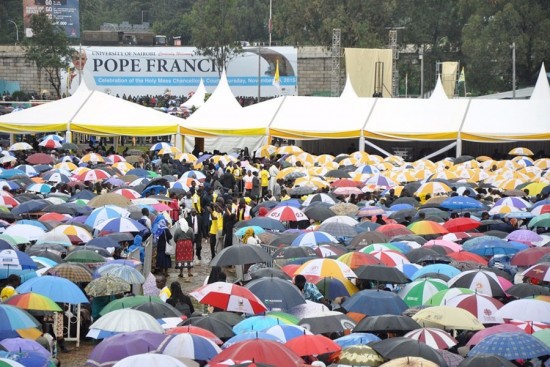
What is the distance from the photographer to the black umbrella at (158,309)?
11.7 m

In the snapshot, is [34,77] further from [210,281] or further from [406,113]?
[210,281]

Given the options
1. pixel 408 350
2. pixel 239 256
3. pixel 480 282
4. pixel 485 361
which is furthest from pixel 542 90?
pixel 485 361

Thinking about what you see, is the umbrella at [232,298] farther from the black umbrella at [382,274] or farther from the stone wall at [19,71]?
the stone wall at [19,71]

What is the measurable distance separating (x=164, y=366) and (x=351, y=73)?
120 feet

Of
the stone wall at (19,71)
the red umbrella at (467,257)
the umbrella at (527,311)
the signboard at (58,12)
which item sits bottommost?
the stone wall at (19,71)

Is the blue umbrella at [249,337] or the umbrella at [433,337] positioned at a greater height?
the blue umbrella at [249,337]

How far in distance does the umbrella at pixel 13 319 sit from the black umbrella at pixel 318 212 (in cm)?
843

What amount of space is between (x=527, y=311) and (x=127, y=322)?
3962 millimetres

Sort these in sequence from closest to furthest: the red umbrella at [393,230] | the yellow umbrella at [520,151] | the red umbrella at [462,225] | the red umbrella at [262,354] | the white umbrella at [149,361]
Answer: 1. the white umbrella at [149,361]
2. the red umbrella at [262,354]
3. the red umbrella at [393,230]
4. the red umbrella at [462,225]
5. the yellow umbrella at [520,151]

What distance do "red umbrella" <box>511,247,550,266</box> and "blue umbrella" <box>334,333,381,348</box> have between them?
14.9 ft

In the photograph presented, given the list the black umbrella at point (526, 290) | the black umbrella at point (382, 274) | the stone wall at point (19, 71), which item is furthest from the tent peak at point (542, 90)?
the stone wall at point (19, 71)

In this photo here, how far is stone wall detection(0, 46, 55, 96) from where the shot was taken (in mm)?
69562

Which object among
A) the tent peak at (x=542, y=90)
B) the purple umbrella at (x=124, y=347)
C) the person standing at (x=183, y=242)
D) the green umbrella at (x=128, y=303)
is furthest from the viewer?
the tent peak at (x=542, y=90)

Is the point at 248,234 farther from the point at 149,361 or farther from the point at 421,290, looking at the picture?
the point at 149,361
